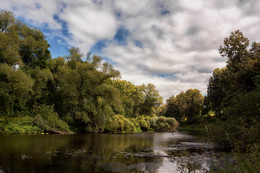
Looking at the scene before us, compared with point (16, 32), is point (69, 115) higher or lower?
lower

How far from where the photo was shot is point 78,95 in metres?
34.4

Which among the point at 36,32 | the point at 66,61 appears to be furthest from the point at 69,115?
the point at 36,32

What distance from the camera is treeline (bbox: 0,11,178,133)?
24406mm

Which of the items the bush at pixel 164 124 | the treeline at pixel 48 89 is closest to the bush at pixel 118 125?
the treeline at pixel 48 89

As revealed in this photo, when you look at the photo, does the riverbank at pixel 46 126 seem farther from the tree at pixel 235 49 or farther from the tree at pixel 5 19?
the tree at pixel 235 49

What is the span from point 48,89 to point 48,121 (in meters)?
7.51

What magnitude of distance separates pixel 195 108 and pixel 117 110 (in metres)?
40.4

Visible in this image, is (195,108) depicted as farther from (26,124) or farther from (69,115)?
(26,124)

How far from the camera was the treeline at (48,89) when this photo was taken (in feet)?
80.1

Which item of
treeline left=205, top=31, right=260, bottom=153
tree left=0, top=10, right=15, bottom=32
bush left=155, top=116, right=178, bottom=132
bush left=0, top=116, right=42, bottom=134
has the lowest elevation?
bush left=155, top=116, right=178, bottom=132

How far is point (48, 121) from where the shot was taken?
92.5ft

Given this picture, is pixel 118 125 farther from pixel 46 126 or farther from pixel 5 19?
pixel 5 19

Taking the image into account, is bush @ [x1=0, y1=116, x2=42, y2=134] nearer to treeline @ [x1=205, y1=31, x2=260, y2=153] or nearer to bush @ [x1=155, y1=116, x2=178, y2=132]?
treeline @ [x1=205, y1=31, x2=260, y2=153]

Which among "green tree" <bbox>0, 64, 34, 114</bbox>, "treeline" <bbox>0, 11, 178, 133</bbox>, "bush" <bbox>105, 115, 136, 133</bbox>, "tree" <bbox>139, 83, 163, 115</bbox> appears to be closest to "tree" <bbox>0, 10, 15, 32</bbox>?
"treeline" <bbox>0, 11, 178, 133</bbox>
